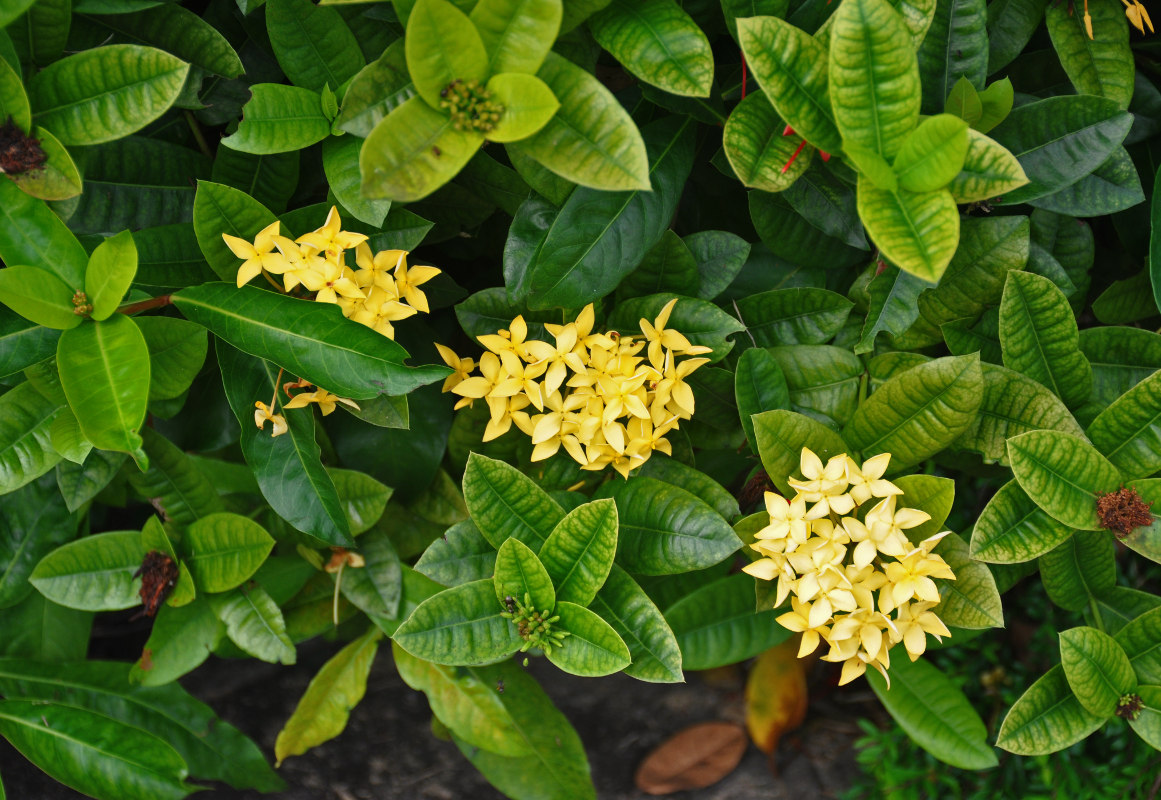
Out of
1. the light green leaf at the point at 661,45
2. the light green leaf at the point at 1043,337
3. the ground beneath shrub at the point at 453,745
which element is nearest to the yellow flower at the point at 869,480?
the light green leaf at the point at 1043,337

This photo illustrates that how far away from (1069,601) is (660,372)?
691 mm

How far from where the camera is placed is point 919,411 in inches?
40.7

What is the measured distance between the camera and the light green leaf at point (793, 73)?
2.94ft

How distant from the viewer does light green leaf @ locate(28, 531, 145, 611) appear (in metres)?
1.26

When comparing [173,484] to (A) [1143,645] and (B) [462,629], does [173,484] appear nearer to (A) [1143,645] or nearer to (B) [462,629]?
(B) [462,629]

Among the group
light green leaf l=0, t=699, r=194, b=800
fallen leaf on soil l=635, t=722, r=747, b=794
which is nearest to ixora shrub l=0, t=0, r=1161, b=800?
light green leaf l=0, t=699, r=194, b=800

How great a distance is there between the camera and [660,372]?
1038 mm

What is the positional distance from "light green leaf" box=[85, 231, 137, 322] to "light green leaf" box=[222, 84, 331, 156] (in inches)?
6.6

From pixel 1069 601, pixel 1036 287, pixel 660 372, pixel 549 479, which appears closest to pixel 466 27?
pixel 660 372

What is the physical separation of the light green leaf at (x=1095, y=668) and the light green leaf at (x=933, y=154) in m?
0.59

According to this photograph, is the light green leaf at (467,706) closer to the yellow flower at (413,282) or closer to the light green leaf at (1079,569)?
the yellow flower at (413,282)

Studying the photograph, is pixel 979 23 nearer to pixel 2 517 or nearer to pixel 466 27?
pixel 466 27

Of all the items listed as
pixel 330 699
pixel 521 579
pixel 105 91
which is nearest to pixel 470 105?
pixel 105 91

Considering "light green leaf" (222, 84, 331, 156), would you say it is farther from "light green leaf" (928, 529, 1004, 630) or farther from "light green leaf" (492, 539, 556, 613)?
"light green leaf" (928, 529, 1004, 630)
